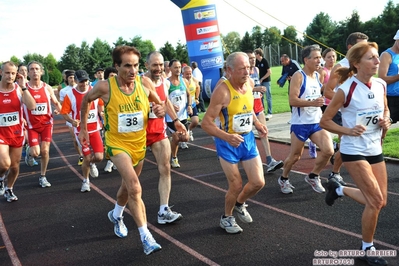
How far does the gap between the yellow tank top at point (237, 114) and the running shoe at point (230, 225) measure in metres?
1.06

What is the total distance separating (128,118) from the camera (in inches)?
178

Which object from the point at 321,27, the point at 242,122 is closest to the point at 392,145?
the point at 242,122

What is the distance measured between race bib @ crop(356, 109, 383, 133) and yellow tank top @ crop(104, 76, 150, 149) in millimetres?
2305

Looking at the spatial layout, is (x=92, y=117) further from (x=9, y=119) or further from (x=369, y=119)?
(x=369, y=119)

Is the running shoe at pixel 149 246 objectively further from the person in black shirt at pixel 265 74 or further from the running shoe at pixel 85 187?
the person in black shirt at pixel 265 74

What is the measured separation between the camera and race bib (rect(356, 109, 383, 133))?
12.6 feet

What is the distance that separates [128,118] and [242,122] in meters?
1.31

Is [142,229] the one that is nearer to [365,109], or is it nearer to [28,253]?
[28,253]

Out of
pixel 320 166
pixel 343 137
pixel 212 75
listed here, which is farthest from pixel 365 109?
pixel 212 75

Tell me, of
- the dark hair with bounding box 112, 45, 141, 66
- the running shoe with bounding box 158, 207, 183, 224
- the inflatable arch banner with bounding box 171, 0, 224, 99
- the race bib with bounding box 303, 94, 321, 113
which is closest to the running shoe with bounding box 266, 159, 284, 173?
the race bib with bounding box 303, 94, 321, 113

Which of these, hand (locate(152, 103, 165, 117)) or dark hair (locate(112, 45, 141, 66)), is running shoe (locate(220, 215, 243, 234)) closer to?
hand (locate(152, 103, 165, 117))

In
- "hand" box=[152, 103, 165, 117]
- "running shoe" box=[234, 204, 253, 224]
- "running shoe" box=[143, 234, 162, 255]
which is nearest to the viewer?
"running shoe" box=[143, 234, 162, 255]

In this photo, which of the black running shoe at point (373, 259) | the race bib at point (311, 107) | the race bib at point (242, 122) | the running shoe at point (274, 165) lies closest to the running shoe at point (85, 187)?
the running shoe at point (274, 165)

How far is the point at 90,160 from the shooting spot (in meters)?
7.08
